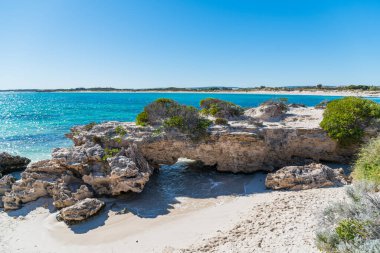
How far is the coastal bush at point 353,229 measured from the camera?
16.0 feet

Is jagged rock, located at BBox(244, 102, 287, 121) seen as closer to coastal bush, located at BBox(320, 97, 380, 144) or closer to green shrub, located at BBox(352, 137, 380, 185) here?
coastal bush, located at BBox(320, 97, 380, 144)

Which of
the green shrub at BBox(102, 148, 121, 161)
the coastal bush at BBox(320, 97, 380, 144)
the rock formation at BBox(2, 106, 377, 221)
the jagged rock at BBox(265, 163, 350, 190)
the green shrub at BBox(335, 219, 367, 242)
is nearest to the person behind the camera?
the green shrub at BBox(335, 219, 367, 242)

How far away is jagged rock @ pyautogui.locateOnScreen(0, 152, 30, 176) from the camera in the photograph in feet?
58.5

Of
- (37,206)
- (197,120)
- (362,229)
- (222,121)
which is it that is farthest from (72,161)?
(362,229)

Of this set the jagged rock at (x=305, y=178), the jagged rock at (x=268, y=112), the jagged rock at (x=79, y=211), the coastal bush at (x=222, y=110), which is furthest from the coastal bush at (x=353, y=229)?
the jagged rock at (x=268, y=112)

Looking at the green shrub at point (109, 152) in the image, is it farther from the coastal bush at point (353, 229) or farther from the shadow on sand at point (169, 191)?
the coastal bush at point (353, 229)

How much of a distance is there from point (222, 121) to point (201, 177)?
398 centimetres

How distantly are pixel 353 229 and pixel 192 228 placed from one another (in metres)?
5.84

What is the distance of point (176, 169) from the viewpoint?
1728 centimetres

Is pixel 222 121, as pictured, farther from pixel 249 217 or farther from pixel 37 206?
pixel 37 206

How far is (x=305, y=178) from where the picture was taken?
12266mm

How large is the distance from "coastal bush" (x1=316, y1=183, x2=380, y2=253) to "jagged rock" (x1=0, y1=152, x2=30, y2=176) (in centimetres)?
2004

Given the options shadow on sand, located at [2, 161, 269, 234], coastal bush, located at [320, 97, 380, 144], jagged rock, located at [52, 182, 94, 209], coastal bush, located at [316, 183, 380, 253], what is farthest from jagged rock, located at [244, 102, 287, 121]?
coastal bush, located at [316, 183, 380, 253]

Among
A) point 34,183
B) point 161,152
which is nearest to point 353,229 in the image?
point 161,152
